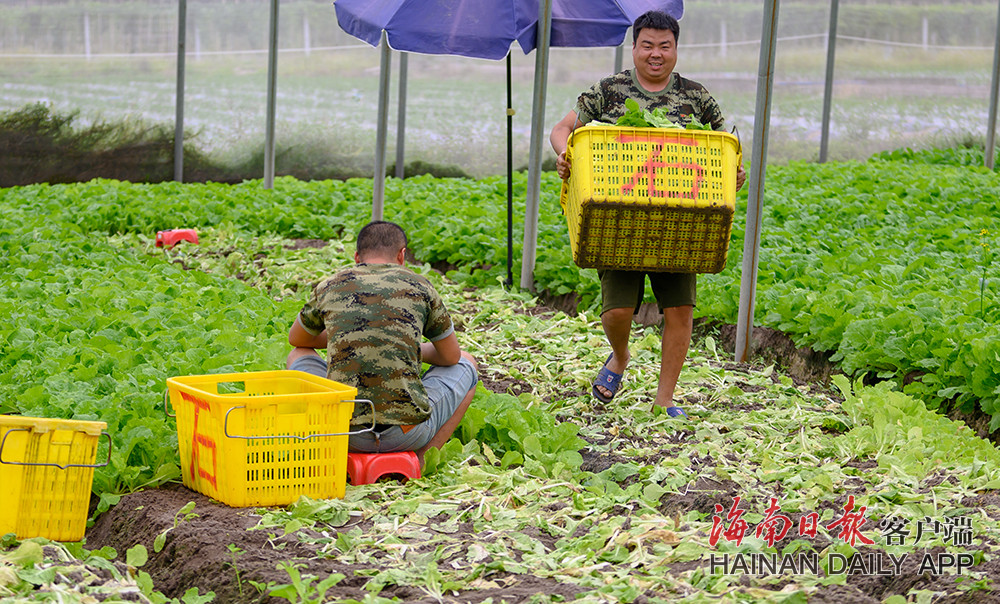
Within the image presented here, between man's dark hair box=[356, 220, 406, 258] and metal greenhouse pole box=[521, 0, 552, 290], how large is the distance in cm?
351

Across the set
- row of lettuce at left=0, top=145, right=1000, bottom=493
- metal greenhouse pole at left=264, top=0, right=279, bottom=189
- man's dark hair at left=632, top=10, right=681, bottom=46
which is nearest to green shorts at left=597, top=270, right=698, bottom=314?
man's dark hair at left=632, top=10, right=681, bottom=46

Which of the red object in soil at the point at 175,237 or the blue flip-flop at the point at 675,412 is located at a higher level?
the red object in soil at the point at 175,237

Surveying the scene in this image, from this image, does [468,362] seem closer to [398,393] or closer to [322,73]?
[398,393]

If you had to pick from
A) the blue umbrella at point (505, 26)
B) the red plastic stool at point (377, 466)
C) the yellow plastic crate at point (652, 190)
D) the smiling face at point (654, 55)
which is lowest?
the red plastic stool at point (377, 466)

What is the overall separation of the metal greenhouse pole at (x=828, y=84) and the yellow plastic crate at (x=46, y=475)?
51.5 feet

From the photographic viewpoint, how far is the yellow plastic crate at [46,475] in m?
3.15

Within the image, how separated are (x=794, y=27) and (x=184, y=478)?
55.4 feet

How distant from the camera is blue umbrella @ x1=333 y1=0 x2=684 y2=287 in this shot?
23.7 feet

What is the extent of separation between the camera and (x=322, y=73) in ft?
53.9

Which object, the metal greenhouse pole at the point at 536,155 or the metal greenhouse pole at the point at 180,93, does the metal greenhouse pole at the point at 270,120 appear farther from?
the metal greenhouse pole at the point at 536,155

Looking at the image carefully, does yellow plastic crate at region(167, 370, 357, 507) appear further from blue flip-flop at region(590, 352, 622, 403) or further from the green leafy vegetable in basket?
the green leafy vegetable in basket

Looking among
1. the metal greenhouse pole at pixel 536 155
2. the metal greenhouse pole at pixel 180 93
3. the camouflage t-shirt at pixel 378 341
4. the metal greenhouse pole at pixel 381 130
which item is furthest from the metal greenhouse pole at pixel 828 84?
the camouflage t-shirt at pixel 378 341

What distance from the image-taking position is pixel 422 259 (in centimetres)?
854

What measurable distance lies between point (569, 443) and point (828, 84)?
1470cm
